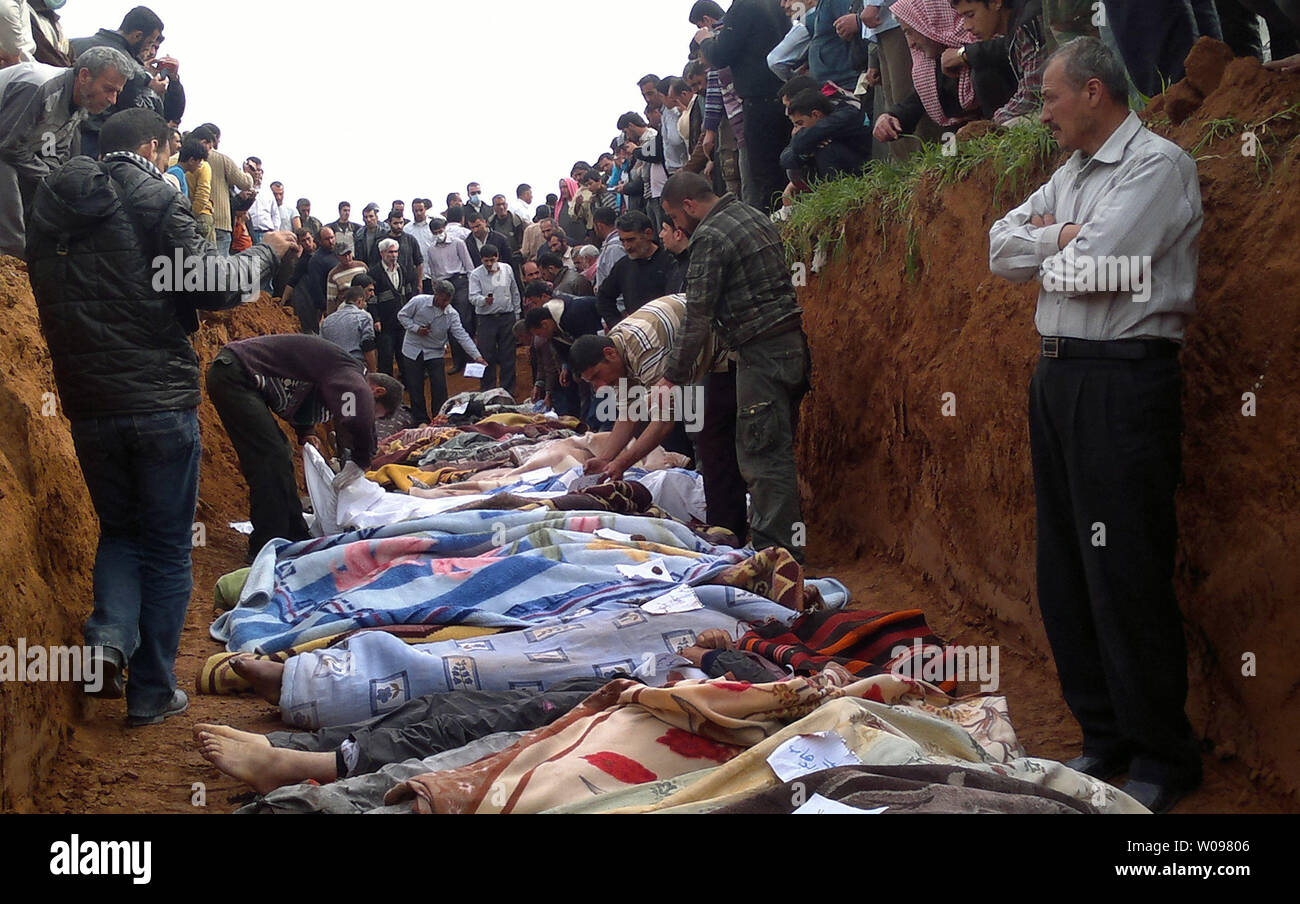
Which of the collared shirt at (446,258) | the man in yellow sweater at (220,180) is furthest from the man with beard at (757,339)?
the collared shirt at (446,258)

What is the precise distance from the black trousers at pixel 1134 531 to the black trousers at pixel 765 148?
223 inches

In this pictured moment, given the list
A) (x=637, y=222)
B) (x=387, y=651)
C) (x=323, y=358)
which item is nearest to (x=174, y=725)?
(x=387, y=651)

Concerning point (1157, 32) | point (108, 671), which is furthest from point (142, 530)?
point (1157, 32)

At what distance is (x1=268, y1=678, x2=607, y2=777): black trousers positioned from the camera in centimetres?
343

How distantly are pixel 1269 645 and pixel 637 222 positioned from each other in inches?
244

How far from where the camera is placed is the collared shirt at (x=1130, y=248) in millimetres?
3256

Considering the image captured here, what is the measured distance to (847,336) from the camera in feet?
22.4

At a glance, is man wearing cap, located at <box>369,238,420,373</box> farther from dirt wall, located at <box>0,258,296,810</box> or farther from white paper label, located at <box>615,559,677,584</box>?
white paper label, located at <box>615,559,677,584</box>

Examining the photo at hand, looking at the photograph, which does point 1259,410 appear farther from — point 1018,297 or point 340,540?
point 340,540

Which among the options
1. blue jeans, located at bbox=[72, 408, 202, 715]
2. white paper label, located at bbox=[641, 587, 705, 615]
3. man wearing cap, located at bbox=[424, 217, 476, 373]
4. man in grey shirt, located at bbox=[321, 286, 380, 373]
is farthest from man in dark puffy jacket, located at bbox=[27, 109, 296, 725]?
man wearing cap, located at bbox=[424, 217, 476, 373]

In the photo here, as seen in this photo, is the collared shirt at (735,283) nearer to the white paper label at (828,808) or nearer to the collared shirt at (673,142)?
the white paper label at (828,808)

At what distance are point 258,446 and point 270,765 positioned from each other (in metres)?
3.92

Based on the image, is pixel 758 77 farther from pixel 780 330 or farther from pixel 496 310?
pixel 496 310

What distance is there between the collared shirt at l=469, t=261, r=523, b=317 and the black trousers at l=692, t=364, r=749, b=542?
8.76 meters
